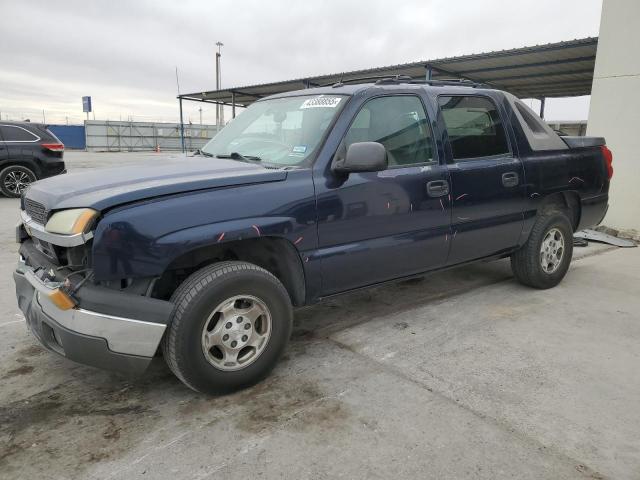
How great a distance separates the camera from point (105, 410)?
2.69 meters

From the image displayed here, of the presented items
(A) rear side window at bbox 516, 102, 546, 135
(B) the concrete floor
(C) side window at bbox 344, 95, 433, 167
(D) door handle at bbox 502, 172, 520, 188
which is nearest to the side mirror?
(C) side window at bbox 344, 95, 433, 167

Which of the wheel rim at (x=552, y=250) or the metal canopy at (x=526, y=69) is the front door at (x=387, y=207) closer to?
the wheel rim at (x=552, y=250)

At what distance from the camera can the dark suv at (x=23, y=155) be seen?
35.3ft

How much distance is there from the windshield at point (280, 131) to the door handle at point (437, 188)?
877 mm

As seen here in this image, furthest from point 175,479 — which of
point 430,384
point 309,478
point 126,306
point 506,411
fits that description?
point 506,411

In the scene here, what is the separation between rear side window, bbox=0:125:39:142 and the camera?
35.2ft

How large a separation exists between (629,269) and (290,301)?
4.56 m

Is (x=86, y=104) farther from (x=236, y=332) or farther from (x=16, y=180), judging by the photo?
(x=236, y=332)

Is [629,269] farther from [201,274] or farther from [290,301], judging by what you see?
[201,274]

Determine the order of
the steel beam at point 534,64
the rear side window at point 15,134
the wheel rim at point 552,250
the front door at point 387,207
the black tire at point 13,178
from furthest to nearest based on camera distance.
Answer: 1. the steel beam at point 534,64
2. the black tire at point 13,178
3. the rear side window at point 15,134
4. the wheel rim at point 552,250
5. the front door at point 387,207

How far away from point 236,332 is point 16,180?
10499mm

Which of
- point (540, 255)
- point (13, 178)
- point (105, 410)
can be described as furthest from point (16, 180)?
point (540, 255)

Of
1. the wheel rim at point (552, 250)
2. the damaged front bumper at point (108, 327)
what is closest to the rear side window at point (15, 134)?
the damaged front bumper at point (108, 327)

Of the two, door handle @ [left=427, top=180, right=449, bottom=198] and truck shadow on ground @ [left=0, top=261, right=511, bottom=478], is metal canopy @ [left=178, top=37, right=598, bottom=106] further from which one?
truck shadow on ground @ [left=0, top=261, right=511, bottom=478]
